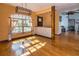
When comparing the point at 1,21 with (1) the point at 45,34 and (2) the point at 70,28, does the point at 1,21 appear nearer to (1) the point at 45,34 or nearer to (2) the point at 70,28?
(1) the point at 45,34

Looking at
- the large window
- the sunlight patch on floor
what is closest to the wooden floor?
the sunlight patch on floor

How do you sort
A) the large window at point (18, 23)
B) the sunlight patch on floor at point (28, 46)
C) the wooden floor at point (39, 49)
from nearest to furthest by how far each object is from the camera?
the wooden floor at point (39, 49) < the sunlight patch on floor at point (28, 46) < the large window at point (18, 23)

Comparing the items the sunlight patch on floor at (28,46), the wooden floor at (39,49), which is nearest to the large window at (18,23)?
the sunlight patch on floor at (28,46)

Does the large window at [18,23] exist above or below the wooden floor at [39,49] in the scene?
above

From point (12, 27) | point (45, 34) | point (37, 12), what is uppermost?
point (37, 12)

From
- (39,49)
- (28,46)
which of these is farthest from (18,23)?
(39,49)

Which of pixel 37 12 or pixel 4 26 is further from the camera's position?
pixel 37 12

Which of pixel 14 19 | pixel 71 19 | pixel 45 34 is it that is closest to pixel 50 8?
pixel 45 34

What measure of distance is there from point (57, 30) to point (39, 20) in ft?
6.72

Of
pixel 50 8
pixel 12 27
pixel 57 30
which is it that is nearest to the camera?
pixel 12 27

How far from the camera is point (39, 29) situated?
927 cm

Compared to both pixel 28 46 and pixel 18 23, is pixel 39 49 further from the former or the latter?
pixel 18 23

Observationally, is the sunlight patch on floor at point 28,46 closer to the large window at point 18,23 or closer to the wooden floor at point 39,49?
the wooden floor at point 39,49

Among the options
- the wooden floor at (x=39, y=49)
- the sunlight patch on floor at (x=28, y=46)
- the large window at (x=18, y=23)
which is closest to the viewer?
the wooden floor at (x=39, y=49)
